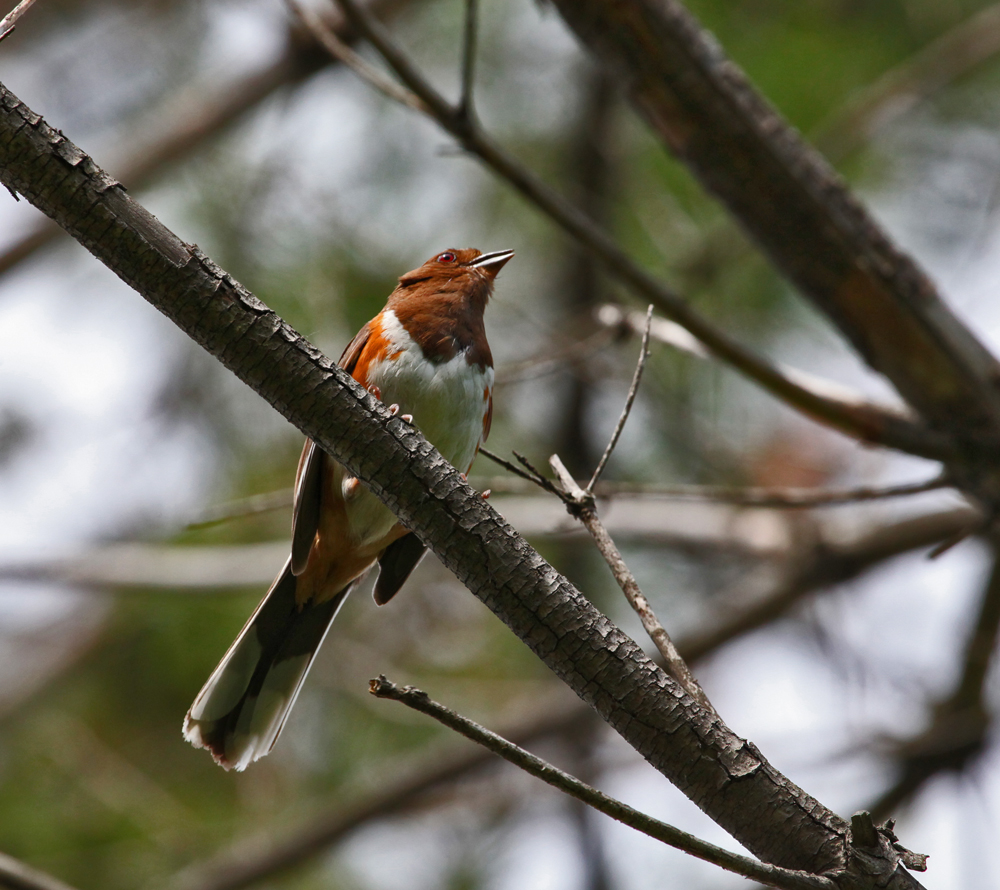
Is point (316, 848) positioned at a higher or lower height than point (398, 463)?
higher

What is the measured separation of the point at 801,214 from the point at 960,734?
8.73 ft

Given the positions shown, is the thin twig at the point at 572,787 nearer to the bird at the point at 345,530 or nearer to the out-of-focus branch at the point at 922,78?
the bird at the point at 345,530

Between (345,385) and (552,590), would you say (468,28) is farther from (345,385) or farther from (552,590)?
(552,590)

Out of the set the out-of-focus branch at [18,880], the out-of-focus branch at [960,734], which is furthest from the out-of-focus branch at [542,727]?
the out-of-focus branch at [18,880]

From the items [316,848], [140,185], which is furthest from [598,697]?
[140,185]

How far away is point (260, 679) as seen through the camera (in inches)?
123

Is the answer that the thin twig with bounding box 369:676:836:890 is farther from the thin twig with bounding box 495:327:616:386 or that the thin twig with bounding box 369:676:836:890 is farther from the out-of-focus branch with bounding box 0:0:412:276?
the out-of-focus branch with bounding box 0:0:412:276

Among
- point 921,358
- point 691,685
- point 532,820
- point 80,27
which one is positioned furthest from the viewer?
point 80,27

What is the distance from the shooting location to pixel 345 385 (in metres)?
1.81

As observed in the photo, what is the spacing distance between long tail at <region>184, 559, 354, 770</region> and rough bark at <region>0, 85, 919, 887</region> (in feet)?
4.31

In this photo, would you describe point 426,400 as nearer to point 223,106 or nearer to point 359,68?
point 359,68

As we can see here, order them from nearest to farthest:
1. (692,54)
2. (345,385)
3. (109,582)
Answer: (345,385) → (692,54) → (109,582)

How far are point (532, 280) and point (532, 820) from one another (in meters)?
3.29

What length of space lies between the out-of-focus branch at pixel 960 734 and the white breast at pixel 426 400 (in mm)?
2840
